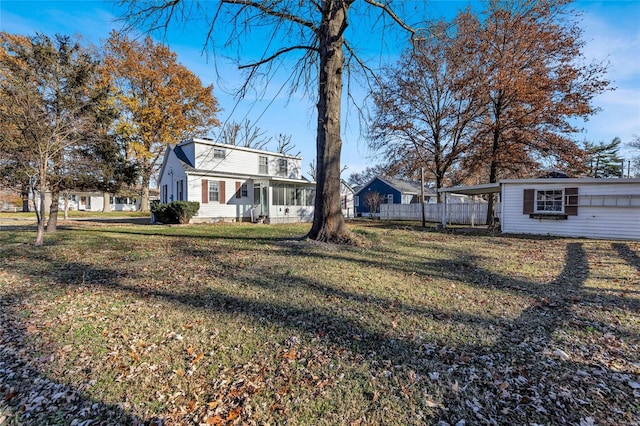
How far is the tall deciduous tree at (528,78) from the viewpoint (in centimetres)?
1521

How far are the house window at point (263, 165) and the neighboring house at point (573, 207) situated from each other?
49.4ft

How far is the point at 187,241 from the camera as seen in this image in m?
9.59

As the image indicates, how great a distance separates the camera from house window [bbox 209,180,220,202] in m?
18.2

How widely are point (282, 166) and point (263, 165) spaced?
169 centimetres

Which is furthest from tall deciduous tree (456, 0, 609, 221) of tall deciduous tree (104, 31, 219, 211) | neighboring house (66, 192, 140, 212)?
neighboring house (66, 192, 140, 212)

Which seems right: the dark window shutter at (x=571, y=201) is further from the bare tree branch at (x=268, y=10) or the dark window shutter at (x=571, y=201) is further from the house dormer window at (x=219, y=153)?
the house dormer window at (x=219, y=153)

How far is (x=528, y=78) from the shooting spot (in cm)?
1538

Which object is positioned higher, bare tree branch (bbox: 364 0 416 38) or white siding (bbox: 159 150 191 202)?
bare tree branch (bbox: 364 0 416 38)

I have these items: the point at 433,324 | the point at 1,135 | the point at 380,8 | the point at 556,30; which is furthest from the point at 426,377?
the point at 556,30

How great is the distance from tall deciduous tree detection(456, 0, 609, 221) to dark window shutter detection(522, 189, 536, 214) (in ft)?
13.1

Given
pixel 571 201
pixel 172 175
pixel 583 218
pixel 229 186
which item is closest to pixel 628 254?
pixel 583 218

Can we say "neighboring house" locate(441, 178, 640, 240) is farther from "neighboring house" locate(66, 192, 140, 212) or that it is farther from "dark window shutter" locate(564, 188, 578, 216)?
"neighboring house" locate(66, 192, 140, 212)

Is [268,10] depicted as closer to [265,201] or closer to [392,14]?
[392,14]

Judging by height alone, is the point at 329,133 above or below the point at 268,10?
below
